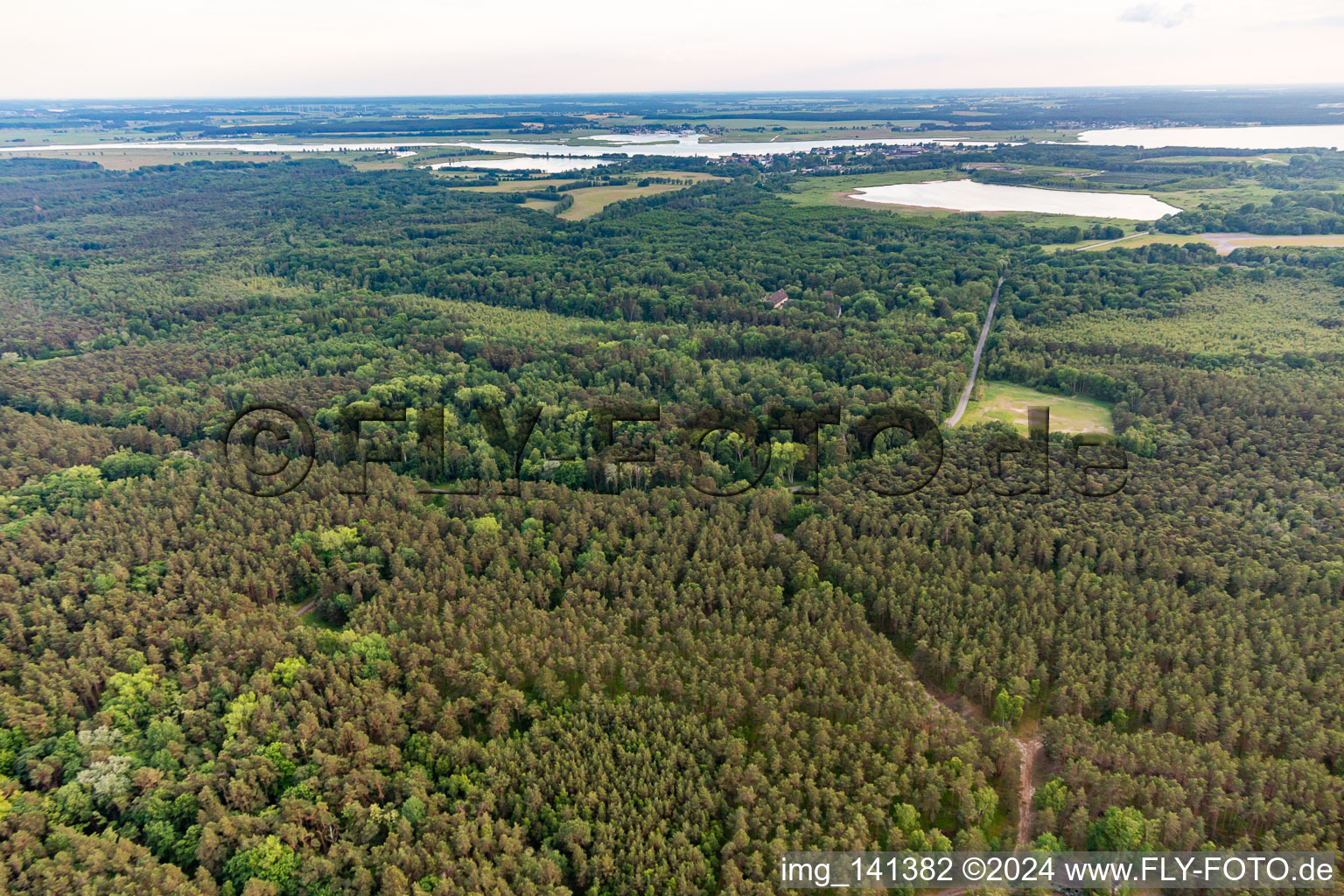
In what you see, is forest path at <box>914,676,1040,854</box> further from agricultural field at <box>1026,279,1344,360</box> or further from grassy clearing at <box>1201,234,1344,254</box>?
grassy clearing at <box>1201,234,1344,254</box>

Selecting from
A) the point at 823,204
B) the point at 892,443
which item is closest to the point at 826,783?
the point at 892,443

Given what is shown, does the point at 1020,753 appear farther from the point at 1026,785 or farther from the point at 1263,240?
the point at 1263,240

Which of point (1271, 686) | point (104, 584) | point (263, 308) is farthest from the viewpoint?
point (263, 308)

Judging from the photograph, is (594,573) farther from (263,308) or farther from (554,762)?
(263,308)

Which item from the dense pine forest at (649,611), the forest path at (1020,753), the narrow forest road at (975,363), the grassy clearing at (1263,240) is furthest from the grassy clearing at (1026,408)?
the grassy clearing at (1263,240)

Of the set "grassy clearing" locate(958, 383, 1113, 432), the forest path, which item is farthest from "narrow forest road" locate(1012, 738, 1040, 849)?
"grassy clearing" locate(958, 383, 1113, 432)

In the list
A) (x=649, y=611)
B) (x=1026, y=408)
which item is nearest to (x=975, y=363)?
(x=1026, y=408)
